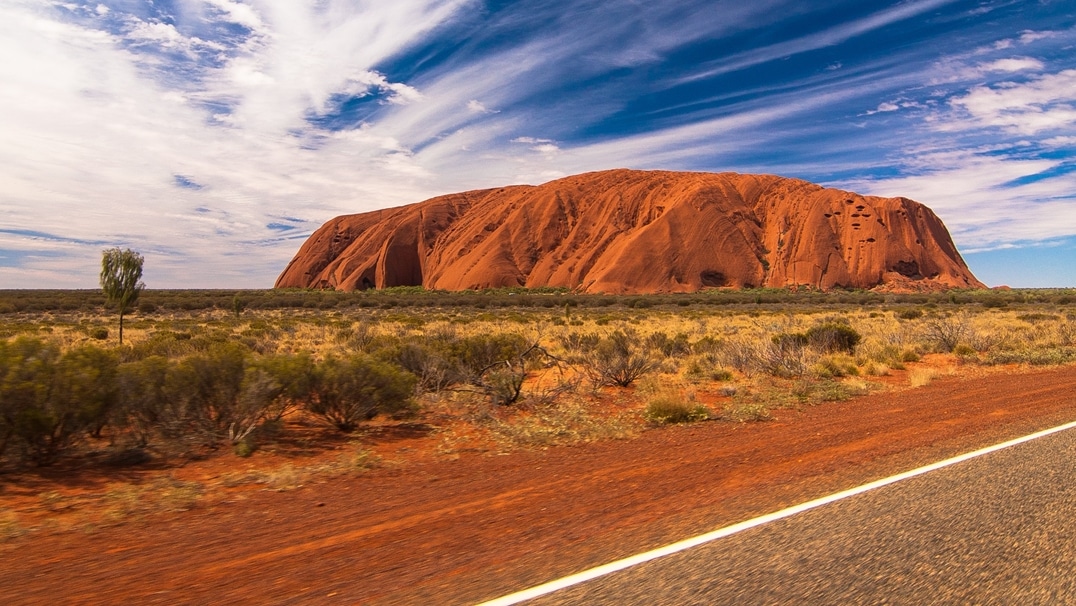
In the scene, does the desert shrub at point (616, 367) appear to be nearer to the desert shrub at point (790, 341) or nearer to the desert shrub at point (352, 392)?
the desert shrub at point (790, 341)

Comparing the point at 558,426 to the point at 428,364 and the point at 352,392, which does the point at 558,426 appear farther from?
the point at 428,364

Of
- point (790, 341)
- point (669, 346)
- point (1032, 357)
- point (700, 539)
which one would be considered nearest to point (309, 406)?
point (700, 539)

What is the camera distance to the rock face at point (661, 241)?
88.1 m

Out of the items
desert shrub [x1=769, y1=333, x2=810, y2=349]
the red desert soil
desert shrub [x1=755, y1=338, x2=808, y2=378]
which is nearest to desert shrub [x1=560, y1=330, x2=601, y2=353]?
desert shrub [x1=755, y1=338, x2=808, y2=378]

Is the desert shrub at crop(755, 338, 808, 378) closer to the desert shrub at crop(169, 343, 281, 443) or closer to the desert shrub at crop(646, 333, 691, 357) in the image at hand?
the desert shrub at crop(646, 333, 691, 357)

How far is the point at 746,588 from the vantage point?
356 centimetres

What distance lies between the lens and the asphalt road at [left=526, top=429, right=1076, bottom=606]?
3.45 meters

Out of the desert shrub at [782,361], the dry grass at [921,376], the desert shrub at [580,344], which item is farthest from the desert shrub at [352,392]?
the dry grass at [921,376]

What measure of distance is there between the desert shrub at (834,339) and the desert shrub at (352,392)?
13.0 meters

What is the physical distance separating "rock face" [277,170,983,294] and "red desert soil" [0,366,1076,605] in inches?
3026

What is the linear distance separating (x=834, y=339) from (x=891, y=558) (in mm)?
15010

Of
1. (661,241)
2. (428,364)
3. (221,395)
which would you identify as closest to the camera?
(221,395)

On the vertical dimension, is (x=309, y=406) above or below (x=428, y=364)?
below

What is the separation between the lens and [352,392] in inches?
336
